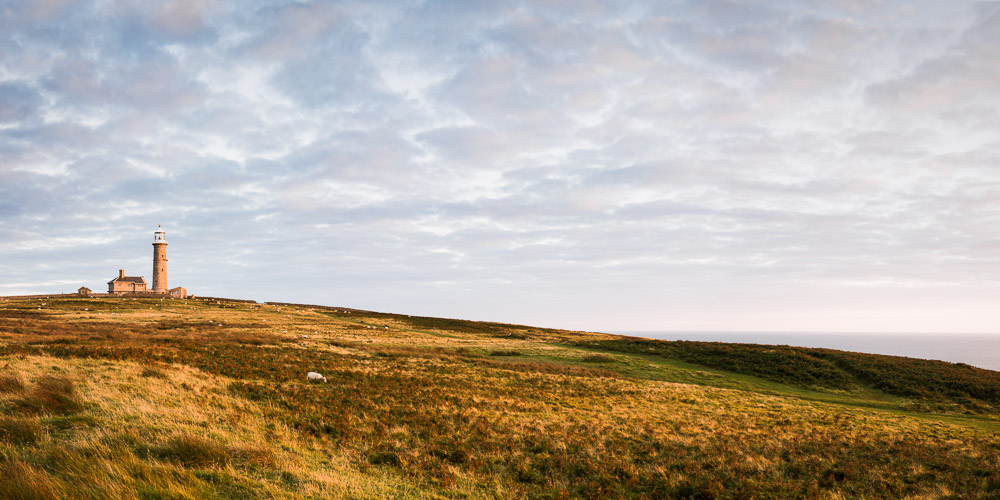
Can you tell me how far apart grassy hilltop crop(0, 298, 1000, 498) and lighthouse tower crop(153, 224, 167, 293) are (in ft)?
355

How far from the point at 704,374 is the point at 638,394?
54.3 feet

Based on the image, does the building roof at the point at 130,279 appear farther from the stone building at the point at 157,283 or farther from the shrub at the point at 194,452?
the shrub at the point at 194,452

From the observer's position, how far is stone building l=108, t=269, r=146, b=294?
391ft

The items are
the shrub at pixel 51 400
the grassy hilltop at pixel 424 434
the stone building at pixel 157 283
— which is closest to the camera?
the grassy hilltop at pixel 424 434

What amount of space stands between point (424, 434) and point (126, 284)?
144502mm

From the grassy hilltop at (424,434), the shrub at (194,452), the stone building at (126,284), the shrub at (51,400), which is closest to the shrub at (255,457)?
the grassy hilltop at (424,434)

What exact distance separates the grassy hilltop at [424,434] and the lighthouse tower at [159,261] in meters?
108

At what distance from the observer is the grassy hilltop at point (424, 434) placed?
30.6 ft

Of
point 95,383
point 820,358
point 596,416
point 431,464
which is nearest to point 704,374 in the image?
point 820,358

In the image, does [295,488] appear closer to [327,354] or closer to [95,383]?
[95,383]

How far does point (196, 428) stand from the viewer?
1174cm

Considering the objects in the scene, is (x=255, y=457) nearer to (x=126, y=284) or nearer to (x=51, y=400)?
(x=51, y=400)

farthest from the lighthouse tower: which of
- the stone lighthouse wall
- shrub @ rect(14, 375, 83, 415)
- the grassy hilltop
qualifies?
shrub @ rect(14, 375, 83, 415)

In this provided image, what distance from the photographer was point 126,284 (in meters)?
120
